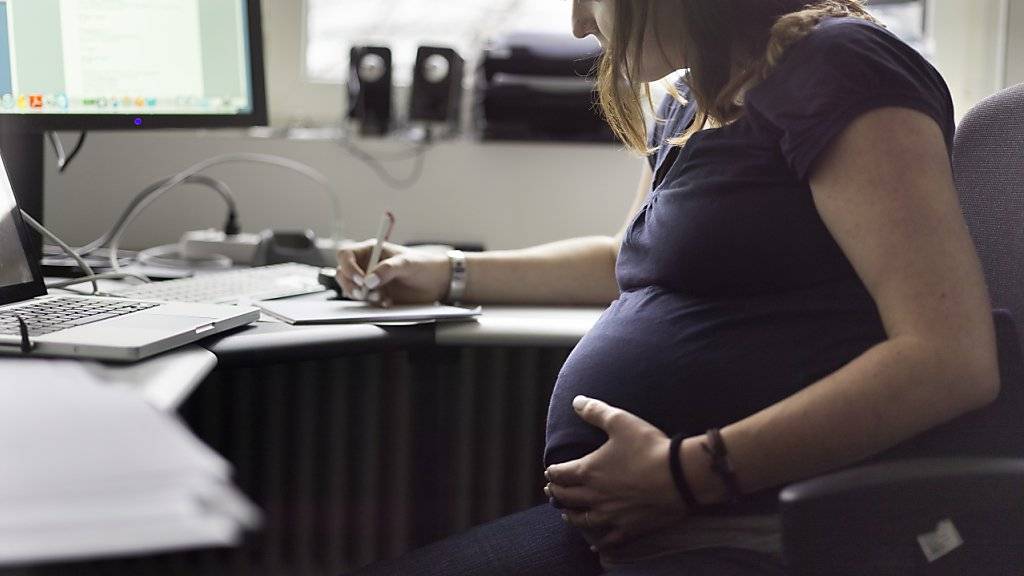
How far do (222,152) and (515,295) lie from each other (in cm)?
74

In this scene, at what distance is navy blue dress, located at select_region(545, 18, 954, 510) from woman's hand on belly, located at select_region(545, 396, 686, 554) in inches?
0.9

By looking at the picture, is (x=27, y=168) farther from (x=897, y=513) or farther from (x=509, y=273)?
(x=897, y=513)

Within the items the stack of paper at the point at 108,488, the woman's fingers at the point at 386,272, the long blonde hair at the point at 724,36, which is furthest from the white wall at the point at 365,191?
the stack of paper at the point at 108,488

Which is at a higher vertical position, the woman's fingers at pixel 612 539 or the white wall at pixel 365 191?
the white wall at pixel 365 191

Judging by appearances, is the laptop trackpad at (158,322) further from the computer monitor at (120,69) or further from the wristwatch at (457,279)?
the computer monitor at (120,69)

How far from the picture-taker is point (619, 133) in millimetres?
1163

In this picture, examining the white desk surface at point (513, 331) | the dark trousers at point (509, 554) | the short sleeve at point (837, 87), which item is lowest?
the dark trousers at point (509, 554)

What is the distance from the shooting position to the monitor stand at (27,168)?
1.34 meters

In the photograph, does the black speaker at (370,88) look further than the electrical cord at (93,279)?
Yes

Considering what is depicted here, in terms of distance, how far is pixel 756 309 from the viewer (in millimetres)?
852

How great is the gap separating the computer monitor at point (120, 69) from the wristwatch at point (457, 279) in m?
0.44

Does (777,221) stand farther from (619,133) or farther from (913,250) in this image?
(619,133)

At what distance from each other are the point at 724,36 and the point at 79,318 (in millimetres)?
655

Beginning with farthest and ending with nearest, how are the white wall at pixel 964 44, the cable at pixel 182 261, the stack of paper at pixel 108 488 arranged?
the white wall at pixel 964 44
the cable at pixel 182 261
the stack of paper at pixel 108 488
